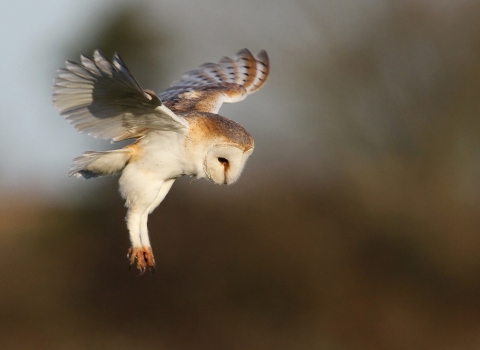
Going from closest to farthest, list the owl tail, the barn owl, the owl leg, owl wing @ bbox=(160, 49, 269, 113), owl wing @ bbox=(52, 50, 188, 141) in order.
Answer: owl wing @ bbox=(52, 50, 188, 141) → the barn owl → the owl leg → the owl tail → owl wing @ bbox=(160, 49, 269, 113)

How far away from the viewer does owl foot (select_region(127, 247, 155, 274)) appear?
13.6 feet

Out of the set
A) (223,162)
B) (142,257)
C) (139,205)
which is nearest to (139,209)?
(139,205)

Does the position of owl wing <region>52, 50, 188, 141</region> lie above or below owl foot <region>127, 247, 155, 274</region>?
A: above

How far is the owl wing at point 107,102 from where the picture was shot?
379cm

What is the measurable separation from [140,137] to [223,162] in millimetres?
470

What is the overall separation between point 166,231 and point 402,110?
4.33 meters

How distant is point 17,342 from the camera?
13625mm

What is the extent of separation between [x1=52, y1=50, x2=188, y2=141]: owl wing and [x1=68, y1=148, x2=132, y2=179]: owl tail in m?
0.08

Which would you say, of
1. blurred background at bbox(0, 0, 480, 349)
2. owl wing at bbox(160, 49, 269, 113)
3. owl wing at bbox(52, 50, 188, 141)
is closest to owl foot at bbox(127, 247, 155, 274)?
owl wing at bbox(52, 50, 188, 141)

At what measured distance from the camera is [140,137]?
425 centimetres

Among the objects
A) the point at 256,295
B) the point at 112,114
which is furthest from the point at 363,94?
the point at 112,114

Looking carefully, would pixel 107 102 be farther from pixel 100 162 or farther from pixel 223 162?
pixel 223 162

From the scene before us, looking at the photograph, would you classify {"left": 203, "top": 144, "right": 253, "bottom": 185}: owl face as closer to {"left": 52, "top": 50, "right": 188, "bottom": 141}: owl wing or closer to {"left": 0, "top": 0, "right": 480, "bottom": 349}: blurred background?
{"left": 52, "top": 50, "right": 188, "bottom": 141}: owl wing

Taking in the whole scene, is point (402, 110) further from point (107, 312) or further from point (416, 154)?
point (107, 312)
